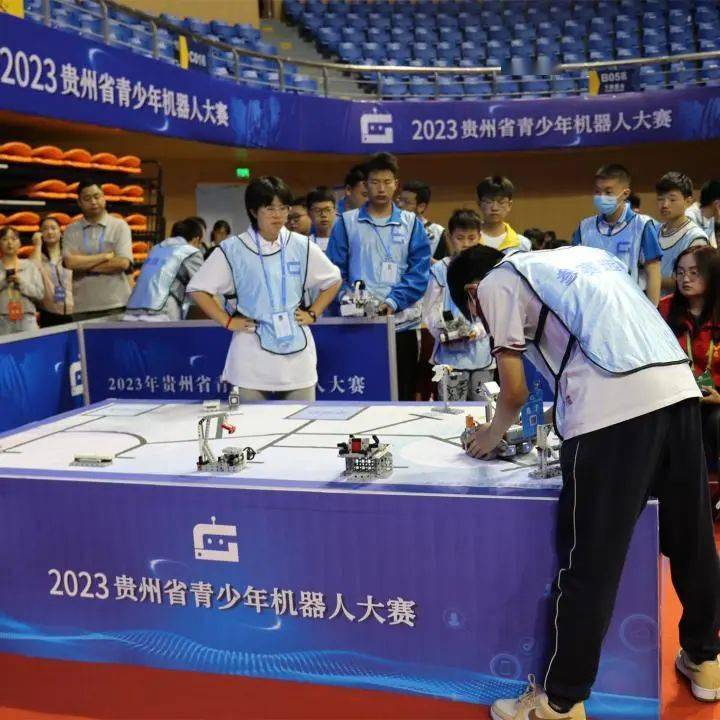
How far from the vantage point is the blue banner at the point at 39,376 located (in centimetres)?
404

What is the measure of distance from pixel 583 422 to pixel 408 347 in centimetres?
263

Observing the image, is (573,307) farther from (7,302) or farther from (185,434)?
(7,302)

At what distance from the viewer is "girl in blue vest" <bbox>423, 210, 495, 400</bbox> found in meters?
3.82

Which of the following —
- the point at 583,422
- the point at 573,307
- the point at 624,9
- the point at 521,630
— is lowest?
the point at 521,630

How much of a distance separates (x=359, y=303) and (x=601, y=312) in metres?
2.37

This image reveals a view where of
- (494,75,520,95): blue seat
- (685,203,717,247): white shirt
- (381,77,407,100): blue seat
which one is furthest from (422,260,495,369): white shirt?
(494,75,520,95): blue seat

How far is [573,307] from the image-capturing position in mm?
1950

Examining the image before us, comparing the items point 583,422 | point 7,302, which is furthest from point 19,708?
point 7,302

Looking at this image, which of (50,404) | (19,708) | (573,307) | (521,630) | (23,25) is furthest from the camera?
(23,25)

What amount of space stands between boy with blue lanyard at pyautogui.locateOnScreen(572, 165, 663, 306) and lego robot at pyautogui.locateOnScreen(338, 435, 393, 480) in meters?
2.41

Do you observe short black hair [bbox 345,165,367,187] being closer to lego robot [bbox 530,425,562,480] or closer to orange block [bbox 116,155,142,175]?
lego robot [bbox 530,425,562,480]

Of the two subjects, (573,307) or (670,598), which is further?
(670,598)

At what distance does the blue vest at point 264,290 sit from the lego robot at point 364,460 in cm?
114

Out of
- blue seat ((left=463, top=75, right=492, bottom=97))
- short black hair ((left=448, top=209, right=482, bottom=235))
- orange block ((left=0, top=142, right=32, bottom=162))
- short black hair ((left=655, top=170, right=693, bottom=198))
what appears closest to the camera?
short black hair ((left=448, top=209, right=482, bottom=235))
